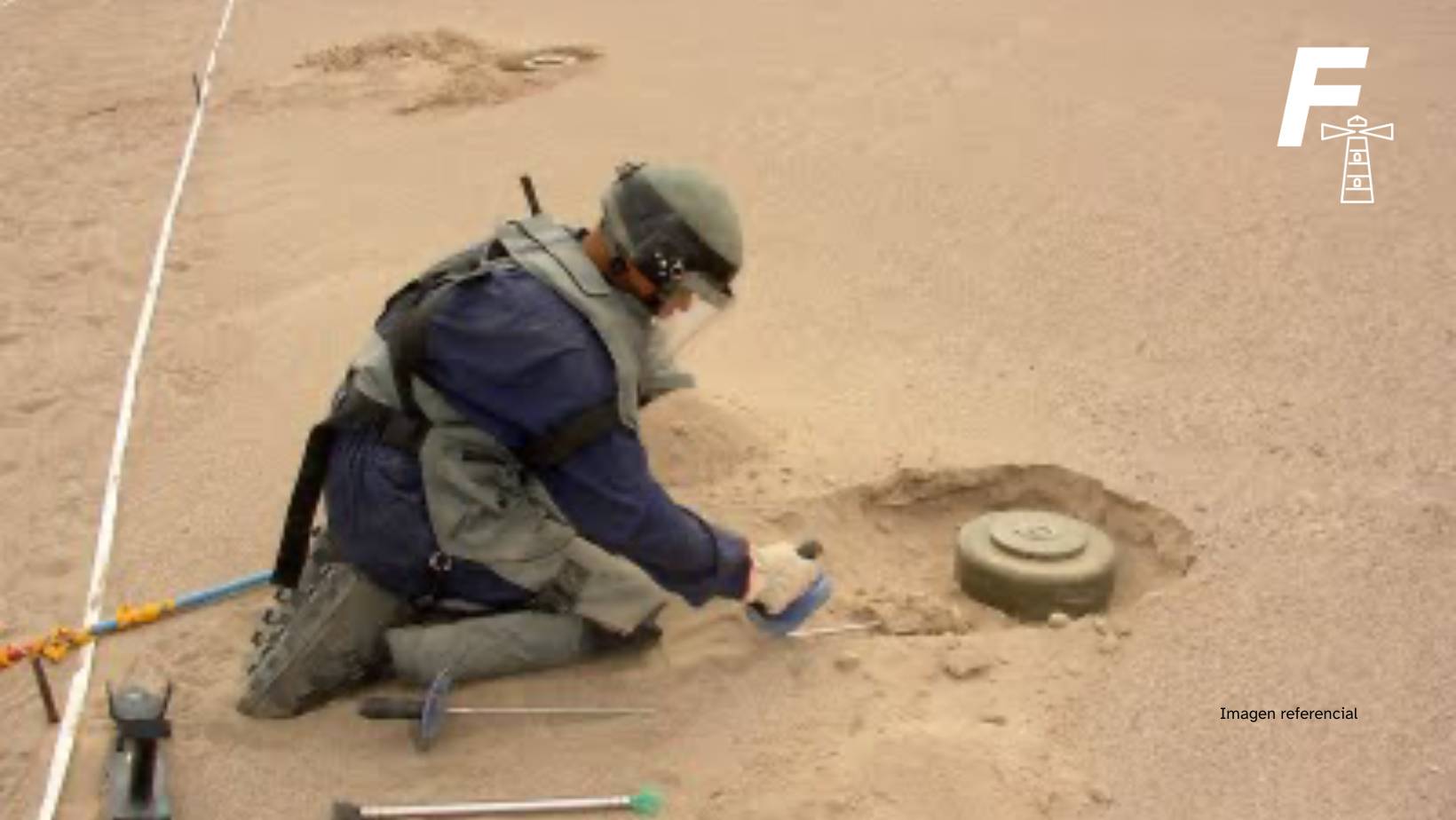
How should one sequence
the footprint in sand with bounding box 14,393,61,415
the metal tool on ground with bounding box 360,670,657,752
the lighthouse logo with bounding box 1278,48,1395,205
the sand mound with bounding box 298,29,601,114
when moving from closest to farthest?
the metal tool on ground with bounding box 360,670,657,752 < the footprint in sand with bounding box 14,393,61,415 < the lighthouse logo with bounding box 1278,48,1395,205 < the sand mound with bounding box 298,29,601,114

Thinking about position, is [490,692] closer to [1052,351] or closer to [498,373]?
[498,373]

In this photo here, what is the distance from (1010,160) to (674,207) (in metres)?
4.19

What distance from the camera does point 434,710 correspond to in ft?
11.7

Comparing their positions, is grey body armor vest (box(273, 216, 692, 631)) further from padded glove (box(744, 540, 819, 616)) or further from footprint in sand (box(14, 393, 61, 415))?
footprint in sand (box(14, 393, 61, 415))

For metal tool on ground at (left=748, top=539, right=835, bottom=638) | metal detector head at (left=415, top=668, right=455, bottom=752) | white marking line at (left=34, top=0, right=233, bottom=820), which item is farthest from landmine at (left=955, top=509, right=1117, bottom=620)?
white marking line at (left=34, top=0, right=233, bottom=820)

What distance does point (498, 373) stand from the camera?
3.41 metres

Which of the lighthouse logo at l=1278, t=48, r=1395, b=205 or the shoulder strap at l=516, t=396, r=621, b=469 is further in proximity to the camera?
the lighthouse logo at l=1278, t=48, r=1395, b=205

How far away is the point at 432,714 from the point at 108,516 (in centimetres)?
176

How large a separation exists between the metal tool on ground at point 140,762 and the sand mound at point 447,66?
5.93m

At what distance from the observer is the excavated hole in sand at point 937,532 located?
13.6 ft

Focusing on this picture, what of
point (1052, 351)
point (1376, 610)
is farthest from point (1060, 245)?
point (1376, 610)

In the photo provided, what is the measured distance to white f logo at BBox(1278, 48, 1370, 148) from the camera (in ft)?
24.5

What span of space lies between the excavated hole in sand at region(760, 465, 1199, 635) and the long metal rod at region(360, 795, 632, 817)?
0.89 meters

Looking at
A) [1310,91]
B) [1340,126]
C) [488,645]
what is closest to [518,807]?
[488,645]
